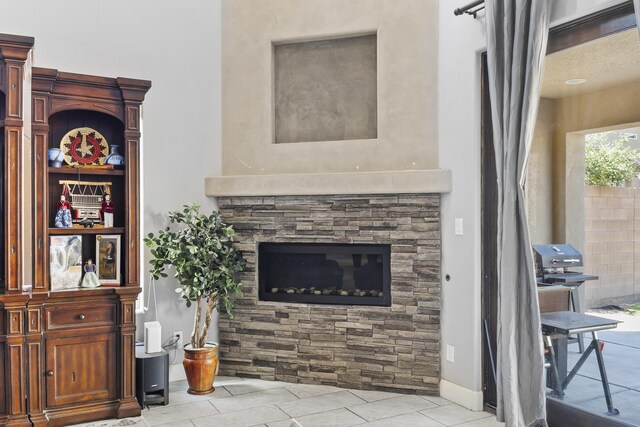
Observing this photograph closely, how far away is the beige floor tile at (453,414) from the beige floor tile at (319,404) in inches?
20.5

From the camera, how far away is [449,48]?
379 centimetres

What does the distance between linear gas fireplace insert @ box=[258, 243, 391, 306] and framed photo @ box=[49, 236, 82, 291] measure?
138cm

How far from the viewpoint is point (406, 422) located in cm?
341

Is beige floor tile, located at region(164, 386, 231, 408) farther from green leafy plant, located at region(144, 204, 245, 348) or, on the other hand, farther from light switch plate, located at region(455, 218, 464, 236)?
light switch plate, located at region(455, 218, 464, 236)

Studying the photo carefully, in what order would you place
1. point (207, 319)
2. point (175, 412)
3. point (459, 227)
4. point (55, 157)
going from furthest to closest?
point (207, 319) → point (459, 227) → point (175, 412) → point (55, 157)

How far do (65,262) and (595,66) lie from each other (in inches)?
133

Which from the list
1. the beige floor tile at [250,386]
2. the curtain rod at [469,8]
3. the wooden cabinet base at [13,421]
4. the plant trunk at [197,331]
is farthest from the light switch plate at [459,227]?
the wooden cabinet base at [13,421]

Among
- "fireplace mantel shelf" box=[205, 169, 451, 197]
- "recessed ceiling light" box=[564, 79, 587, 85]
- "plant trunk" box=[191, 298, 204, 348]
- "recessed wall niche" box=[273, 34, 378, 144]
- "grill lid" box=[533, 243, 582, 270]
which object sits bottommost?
"plant trunk" box=[191, 298, 204, 348]

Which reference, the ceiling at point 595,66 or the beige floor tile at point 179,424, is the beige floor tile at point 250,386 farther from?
the ceiling at point 595,66

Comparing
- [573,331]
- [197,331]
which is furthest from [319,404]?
[573,331]

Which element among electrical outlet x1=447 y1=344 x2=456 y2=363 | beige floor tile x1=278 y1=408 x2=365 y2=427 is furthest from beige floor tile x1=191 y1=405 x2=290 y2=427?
electrical outlet x1=447 y1=344 x2=456 y2=363

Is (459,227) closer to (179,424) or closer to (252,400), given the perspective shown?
(252,400)

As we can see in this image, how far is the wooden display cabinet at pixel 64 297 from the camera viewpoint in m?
3.22

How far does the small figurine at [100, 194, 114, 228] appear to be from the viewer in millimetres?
3680
